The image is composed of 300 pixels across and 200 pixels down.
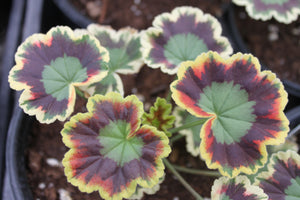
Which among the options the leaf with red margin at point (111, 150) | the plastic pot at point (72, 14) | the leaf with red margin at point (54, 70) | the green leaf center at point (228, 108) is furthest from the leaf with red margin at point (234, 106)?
the plastic pot at point (72, 14)

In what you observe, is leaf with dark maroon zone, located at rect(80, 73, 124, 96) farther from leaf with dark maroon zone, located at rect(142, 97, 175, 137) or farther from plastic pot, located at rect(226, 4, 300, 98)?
plastic pot, located at rect(226, 4, 300, 98)

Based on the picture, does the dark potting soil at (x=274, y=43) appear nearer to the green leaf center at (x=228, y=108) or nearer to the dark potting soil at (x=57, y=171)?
the dark potting soil at (x=57, y=171)

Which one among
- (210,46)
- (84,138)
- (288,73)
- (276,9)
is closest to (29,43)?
(84,138)

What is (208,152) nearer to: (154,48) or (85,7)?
(154,48)

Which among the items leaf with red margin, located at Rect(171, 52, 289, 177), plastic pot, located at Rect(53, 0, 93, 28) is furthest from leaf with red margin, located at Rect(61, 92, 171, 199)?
plastic pot, located at Rect(53, 0, 93, 28)

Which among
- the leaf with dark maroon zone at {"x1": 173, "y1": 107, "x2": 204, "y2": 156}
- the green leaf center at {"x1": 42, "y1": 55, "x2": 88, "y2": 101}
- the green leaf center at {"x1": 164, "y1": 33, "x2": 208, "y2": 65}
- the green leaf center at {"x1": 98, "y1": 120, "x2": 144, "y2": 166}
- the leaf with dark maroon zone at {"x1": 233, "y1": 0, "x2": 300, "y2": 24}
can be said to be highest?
the leaf with dark maroon zone at {"x1": 233, "y1": 0, "x2": 300, "y2": 24}

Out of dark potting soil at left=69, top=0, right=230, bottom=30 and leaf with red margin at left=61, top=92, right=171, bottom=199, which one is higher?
dark potting soil at left=69, top=0, right=230, bottom=30

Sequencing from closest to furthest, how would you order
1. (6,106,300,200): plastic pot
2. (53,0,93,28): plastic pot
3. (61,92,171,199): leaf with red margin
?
(61,92,171,199): leaf with red margin, (6,106,300,200): plastic pot, (53,0,93,28): plastic pot
